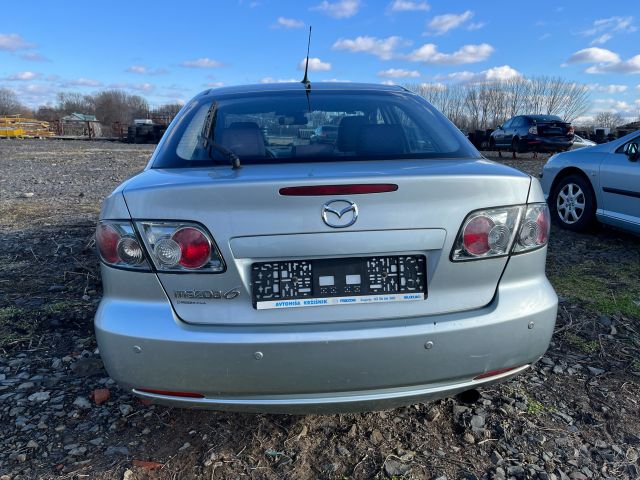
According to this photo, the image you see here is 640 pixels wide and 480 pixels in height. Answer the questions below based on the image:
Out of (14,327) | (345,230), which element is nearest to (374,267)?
(345,230)

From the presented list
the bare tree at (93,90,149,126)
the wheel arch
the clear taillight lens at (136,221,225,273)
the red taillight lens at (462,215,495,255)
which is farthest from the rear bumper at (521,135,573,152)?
the bare tree at (93,90,149,126)

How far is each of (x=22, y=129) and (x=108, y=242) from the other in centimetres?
5276

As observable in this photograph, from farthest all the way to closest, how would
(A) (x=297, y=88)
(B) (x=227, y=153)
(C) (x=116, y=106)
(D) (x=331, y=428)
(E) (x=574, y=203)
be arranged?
(C) (x=116, y=106), (E) (x=574, y=203), (A) (x=297, y=88), (D) (x=331, y=428), (B) (x=227, y=153)

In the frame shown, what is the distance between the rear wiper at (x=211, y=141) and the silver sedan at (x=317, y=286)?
0.20 m

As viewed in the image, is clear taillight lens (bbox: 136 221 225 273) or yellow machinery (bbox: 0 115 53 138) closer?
clear taillight lens (bbox: 136 221 225 273)

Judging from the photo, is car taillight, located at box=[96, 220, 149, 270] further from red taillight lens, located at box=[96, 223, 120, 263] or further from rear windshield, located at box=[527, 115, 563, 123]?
rear windshield, located at box=[527, 115, 563, 123]

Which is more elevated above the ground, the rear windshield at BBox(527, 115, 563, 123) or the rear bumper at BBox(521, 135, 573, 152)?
the rear windshield at BBox(527, 115, 563, 123)

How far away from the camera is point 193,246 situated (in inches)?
72.2

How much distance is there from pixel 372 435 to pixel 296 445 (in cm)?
35

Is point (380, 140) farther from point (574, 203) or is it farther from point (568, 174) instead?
point (568, 174)

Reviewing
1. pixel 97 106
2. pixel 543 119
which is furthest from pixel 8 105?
pixel 543 119

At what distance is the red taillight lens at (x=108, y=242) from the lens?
192cm

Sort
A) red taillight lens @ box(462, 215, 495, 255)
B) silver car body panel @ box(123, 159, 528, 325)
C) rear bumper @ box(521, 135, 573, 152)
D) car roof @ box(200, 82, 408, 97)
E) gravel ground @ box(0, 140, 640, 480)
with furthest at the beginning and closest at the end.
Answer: rear bumper @ box(521, 135, 573, 152), car roof @ box(200, 82, 408, 97), gravel ground @ box(0, 140, 640, 480), red taillight lens @ box(462, 215, 495, 255), silver car body panel @ box(123, 159, 528, 325)

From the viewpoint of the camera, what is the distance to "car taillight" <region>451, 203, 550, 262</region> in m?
1.92
